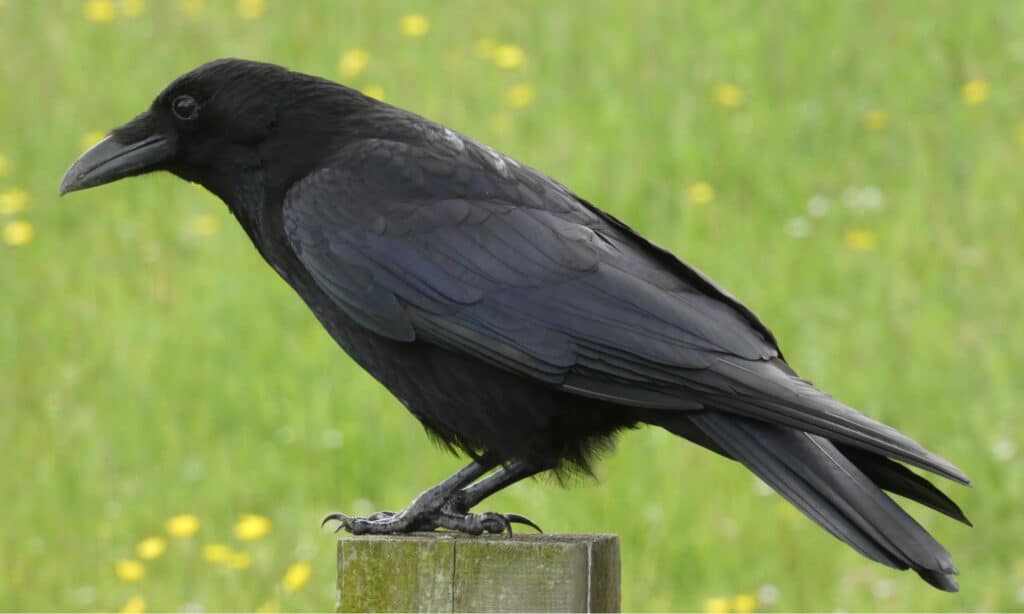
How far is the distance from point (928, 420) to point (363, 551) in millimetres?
4153

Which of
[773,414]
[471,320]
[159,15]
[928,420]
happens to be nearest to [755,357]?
[773,414]

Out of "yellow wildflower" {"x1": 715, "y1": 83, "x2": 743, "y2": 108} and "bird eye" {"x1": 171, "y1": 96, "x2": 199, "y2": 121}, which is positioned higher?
"yellow wildflower" {"x1": 715, "y1": 83, "x2": 743, "y2": 108}

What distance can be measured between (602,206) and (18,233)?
319 centimetres

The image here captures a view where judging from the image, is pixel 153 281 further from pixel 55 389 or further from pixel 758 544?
pixel 758 544

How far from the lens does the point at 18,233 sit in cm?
843

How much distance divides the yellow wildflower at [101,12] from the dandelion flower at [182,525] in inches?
200

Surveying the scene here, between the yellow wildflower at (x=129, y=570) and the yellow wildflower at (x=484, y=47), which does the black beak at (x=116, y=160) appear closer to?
the yellow wildflower at (x=129, y=570)

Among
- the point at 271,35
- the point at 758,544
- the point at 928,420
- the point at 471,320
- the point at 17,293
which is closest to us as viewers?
the point at 471,320

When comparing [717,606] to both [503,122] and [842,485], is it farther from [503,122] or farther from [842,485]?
[503,122]

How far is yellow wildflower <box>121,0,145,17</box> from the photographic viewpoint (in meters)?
10.7

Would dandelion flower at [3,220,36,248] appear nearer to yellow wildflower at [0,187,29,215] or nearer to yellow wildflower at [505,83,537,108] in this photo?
yellow wildflower at [0,187,29,215]

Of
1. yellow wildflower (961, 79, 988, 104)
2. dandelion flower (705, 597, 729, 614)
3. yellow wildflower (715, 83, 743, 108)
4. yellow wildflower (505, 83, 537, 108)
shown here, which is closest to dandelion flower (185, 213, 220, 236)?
yellow wildflower (505, 83, 537, 108)

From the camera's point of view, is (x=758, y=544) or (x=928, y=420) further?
(x=928, y=420)

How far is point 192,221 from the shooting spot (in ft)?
28.4
